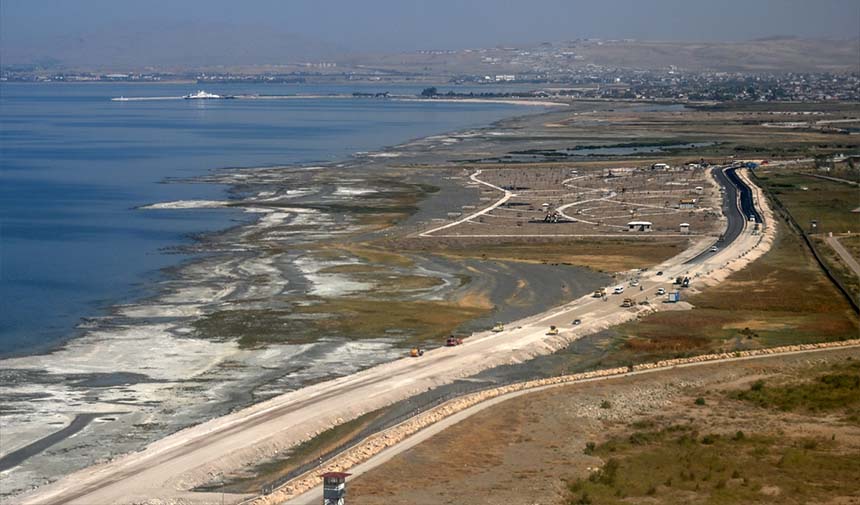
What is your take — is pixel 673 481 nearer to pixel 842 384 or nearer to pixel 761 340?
pixel 842 384

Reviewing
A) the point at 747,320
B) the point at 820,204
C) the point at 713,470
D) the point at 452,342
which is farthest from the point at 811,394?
the point at 820,204

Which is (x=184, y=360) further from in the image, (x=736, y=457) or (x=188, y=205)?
(x=188, y=205)

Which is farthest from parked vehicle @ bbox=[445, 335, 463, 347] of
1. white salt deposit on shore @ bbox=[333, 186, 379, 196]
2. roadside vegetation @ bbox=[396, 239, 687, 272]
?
white salt deposit on shore @ bbox=[333, 186, 379, 196]

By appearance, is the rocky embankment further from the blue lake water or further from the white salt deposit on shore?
the white salt deposit on shore

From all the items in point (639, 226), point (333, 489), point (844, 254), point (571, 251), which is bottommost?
point (639, 226)

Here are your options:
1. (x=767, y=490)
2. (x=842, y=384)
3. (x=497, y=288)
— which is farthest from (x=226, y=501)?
(x=497, y=288)

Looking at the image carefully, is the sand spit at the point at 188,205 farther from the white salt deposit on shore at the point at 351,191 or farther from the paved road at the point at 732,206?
the paved road at the point at 732,206

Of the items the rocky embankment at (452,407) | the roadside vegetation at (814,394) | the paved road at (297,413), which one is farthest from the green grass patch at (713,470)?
the paved road at (297,413)
